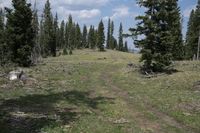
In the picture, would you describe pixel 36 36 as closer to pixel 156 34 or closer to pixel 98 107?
pixel 156 34

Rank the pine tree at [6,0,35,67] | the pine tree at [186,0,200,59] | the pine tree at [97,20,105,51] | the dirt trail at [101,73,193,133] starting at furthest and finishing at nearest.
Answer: the pine tree at [97,20,105,51]
the pine tree at [186,0,200,59]
the pine tree at [6,0,35,67]
the dirt trail at [101,73,193,133]

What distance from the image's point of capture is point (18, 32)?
173 ft

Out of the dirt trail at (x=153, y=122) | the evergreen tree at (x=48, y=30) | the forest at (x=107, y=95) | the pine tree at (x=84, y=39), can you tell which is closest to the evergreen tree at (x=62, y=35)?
the pine tree at (x=84, y=39)

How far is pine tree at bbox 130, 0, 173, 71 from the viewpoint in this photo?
146 feet

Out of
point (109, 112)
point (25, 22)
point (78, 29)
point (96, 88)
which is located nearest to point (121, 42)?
point (78, 29)

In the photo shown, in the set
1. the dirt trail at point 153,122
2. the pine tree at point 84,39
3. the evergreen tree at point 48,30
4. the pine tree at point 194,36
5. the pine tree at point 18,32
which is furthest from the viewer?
the pine tree at point 84,39

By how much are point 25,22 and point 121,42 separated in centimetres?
12263

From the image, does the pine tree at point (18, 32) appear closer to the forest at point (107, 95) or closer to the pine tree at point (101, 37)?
the forest at point (107, 95)

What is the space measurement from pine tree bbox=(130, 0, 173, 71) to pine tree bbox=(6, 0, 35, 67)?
16.6m

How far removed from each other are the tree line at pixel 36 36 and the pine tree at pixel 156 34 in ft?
56.3

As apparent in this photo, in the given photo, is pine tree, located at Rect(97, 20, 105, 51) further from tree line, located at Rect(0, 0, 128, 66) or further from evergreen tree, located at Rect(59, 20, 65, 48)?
evergreen tree, located at Rect(59, 20, 65, 48)

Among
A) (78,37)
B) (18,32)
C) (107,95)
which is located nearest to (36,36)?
(18,32)

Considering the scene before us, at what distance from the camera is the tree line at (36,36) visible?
52688 millimetres

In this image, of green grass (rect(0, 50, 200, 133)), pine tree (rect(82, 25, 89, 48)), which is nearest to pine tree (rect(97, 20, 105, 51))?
pine tree (rect(82, 25, 89, 48))
